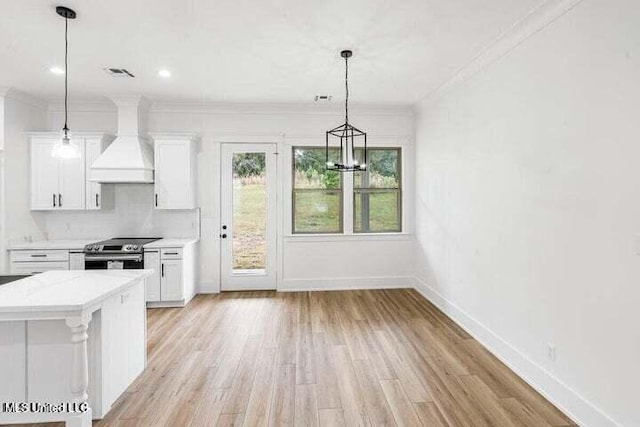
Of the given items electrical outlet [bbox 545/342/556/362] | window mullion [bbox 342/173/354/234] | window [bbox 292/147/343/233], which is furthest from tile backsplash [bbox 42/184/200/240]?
electrical outlet [bbox 545/342/556/362]

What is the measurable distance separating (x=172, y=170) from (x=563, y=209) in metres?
4.63

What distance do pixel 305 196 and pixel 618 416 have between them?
172 inches

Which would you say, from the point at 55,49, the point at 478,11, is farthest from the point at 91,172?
the point at 478,11

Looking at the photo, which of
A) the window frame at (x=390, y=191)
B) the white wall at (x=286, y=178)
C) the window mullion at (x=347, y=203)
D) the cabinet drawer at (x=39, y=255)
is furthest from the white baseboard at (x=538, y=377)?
the cabinet drawer at (x=39, y=255)

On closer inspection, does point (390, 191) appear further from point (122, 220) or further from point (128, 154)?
point (122, 220)

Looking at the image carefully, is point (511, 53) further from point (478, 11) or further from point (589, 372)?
point (589, 372)

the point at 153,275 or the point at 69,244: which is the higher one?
the point at 69,244

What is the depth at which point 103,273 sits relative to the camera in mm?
2762

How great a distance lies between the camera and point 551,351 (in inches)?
105

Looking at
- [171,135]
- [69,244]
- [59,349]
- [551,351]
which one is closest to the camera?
[59,349]

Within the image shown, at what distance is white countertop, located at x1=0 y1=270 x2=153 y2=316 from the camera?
6.54 ft

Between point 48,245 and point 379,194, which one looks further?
point 379,194

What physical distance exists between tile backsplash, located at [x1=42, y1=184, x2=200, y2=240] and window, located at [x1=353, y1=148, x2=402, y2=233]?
9.24 feet

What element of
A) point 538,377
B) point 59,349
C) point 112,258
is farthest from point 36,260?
point 538,377
